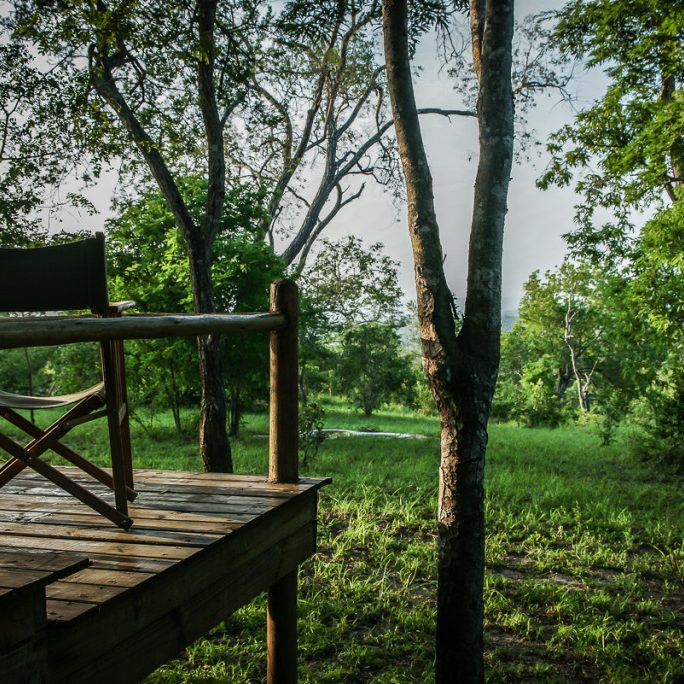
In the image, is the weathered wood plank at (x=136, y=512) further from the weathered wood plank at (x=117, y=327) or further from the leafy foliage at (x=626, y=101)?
the leafy foliage at (x=626, y=101)

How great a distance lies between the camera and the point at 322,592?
15.8ft

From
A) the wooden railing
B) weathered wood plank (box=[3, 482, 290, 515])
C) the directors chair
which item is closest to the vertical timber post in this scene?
the wooden railing

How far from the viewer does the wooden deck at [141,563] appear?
61.8 inches

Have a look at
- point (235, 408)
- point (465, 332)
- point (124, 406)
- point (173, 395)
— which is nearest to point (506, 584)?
point (465, 332)

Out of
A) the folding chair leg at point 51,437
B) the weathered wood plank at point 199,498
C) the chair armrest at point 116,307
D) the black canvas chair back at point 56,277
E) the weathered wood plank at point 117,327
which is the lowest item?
the weathered wood plank at point 199,498

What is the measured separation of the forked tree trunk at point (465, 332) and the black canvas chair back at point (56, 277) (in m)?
1.81

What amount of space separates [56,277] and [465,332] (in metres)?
2.11

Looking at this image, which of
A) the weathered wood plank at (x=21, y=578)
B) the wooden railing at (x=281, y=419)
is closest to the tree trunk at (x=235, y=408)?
the wooden railing at (x=281, y=419)

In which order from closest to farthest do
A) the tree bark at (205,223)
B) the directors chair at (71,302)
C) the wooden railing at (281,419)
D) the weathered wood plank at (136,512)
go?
1. the directors chair at (71,302)
2. the weathered wood plank at (136,512)
3. the wooden railing at (281,419)
4. the tree bark at (205,223)

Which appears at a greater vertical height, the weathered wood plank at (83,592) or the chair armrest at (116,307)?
the chair armrest at (116,307)

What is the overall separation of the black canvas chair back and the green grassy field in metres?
1.93

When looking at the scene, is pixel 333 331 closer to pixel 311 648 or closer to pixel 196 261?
pixel 196 261

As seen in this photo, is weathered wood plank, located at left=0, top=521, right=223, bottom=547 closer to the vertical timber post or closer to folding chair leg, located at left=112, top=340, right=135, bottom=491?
folding chair leg, located at left=112, top=340, right=135, bottom=491

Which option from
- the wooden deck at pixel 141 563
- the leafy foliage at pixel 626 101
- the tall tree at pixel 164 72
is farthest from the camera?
the leafy foliage at pixel 626 101
